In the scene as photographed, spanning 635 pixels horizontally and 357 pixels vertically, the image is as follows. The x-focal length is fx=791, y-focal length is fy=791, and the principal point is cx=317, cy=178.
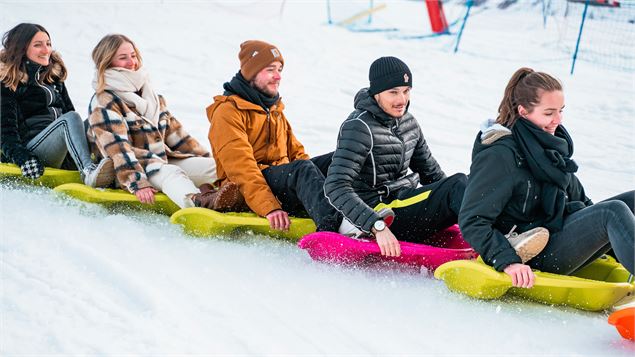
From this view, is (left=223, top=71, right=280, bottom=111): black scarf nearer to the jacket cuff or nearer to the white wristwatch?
the white wristwatch

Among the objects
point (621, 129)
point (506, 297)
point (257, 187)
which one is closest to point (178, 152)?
point (257, 187)

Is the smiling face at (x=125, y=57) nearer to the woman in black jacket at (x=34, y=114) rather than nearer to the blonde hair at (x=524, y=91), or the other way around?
the woman in black jacket at (x=34, y=114)

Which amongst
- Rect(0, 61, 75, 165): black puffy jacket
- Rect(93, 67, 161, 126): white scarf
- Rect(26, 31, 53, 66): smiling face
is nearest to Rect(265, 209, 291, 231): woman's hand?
Rect(93, 67, 161, 126): white scarf

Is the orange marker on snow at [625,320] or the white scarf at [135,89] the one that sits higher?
the white scarf at [135,89]

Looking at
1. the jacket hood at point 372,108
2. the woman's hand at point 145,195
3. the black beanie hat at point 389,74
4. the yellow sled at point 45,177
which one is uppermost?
the black beanie hat at point 389,74

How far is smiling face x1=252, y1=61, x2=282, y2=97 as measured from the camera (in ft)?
13.0

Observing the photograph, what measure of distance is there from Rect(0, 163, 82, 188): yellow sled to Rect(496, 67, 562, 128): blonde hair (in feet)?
7.98

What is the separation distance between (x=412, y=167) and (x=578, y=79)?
7080 mm

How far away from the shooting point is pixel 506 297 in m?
3.26

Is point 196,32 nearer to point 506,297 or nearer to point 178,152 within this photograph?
point 178,152

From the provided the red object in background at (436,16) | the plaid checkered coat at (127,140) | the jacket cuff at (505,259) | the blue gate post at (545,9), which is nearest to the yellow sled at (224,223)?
the plaid checkered coat at (127,140)

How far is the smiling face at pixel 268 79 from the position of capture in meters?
3.96

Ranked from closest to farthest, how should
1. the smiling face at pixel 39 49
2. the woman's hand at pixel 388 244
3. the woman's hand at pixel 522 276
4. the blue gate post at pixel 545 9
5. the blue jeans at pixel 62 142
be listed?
the woman's hand at pixel 522 276 < the woman's hand at pixel 388 244 < the blue jeans at pixel 62 142 < the smiling face at pixel 39 49 < the blue gate post at pixel 545 9

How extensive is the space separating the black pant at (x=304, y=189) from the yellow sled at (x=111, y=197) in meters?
0.57
